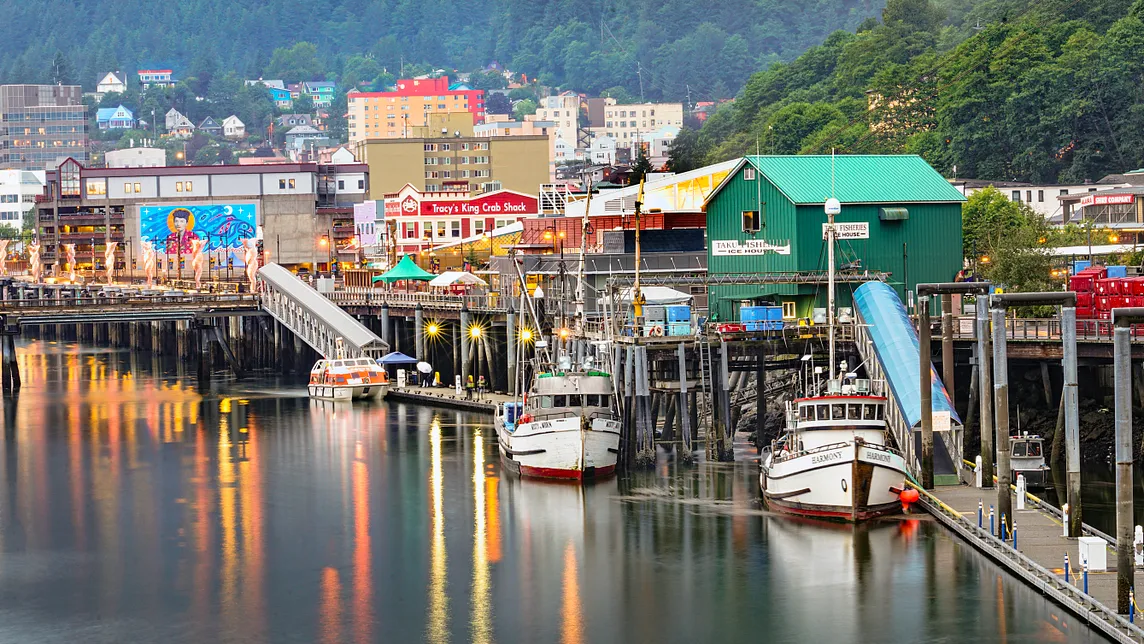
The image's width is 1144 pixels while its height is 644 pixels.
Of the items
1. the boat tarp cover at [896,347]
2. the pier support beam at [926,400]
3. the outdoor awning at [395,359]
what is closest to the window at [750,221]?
the boat tarp cover at [896,347]

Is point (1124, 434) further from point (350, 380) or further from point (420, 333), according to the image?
point (420, 333)

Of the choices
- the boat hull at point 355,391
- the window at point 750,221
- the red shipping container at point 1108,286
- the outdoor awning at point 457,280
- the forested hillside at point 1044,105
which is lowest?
the boat hull at point 355,391

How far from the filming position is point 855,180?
268ft

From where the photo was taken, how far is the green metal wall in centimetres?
7944

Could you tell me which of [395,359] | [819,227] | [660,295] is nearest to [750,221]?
[819,227]

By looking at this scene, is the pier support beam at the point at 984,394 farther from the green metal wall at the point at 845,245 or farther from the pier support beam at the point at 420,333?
the pier support beam at the point at 420,333

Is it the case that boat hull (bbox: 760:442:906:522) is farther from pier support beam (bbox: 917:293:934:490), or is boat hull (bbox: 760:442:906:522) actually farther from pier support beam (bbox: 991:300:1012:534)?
pier support beam (bbox: 991:300:1012:534)

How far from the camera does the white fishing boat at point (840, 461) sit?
2226 inches

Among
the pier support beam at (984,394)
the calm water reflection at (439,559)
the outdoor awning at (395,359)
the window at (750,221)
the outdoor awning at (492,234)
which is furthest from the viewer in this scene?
the outdoor awning at (492,234)

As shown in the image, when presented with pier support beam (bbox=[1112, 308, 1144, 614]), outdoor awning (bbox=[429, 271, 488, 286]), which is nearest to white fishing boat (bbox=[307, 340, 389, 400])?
outdoor awning (bbox=[429, 271, 488, 286])

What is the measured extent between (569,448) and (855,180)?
75.3 feet

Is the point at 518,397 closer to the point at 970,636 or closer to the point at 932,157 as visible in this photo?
the point at 970,636

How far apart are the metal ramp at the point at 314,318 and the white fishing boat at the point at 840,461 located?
51463 mm

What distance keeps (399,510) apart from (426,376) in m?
42.2
